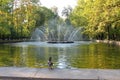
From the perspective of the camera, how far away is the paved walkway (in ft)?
41.1

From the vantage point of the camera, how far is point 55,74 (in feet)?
43.5

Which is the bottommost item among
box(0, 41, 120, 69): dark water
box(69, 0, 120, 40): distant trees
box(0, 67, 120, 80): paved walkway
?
box(0, 41, 120, 69): dark water

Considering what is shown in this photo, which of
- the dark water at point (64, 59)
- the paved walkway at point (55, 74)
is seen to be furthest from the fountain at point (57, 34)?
the paved walkway at point (55, 74)

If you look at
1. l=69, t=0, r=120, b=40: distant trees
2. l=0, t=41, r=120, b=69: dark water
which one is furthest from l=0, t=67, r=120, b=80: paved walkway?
l=69, t=0, r=120, b=40: distant trees

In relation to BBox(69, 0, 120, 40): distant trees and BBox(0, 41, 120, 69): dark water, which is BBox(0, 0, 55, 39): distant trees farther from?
BBox(0, 41, 120, 69): dark water

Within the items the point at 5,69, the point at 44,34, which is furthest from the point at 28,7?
the point at 5,69

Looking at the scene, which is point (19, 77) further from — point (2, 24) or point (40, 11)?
point (40, 11)

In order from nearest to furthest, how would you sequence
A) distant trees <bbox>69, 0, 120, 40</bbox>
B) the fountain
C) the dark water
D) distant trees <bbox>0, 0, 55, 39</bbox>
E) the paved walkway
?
the paved walkway → the dark water → distant trees <bbox>69, 0, 120, 40</bbox> → distant trees <bbox>0, 0, 55, 39</bbox> → the fountain

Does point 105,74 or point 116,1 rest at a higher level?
point 116,1

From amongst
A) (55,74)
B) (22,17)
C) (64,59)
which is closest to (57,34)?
(22,17)

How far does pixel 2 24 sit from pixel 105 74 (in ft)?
195

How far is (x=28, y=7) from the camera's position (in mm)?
101750

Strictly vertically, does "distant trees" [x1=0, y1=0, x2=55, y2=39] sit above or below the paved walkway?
above

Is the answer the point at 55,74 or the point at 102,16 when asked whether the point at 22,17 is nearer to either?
the point at 102,16
